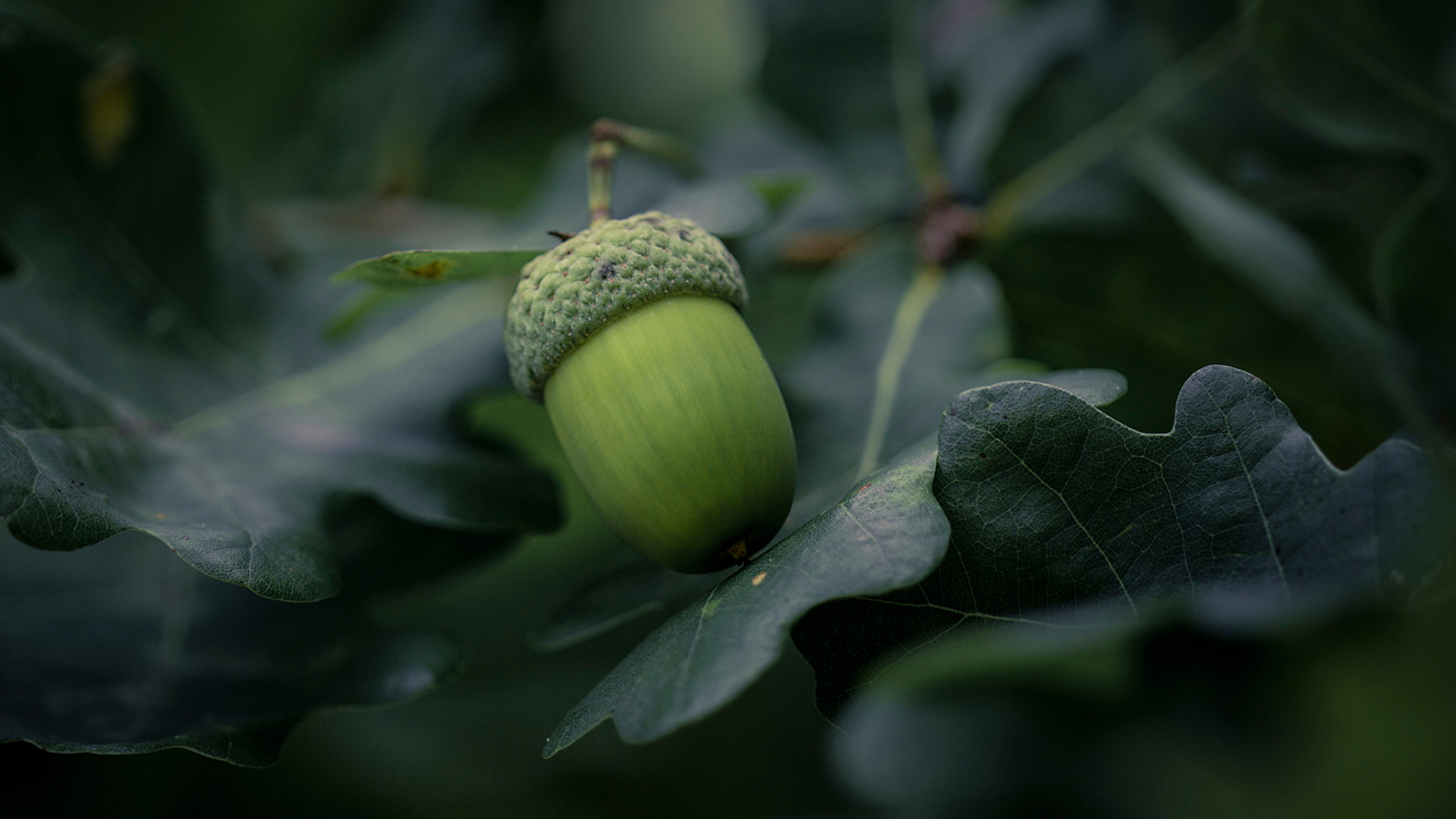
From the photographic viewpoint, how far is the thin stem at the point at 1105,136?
5.56ft

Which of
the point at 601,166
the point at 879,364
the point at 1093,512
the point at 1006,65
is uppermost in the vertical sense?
the point at 1006,65

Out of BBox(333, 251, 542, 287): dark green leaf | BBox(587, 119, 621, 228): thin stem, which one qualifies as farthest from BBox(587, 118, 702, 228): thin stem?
BBox(333, 251, 542, 287): dark green leaf

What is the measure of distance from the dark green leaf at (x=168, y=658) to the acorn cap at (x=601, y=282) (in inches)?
16.1

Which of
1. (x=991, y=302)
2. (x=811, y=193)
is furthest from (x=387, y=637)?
(x=811, y=193)

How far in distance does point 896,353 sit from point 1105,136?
0.67 m

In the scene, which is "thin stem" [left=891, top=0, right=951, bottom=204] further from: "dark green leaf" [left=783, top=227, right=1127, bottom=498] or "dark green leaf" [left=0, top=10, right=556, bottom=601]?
"dark green leaf" [left=0, top=10, right=556, bottom=601]

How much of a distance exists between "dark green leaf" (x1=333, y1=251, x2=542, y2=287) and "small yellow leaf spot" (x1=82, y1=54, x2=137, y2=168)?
76cm

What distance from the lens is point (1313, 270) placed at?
140cm

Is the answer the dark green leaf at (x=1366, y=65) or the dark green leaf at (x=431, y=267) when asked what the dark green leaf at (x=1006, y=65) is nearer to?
the dark green leaf at (x=1366, y=65)

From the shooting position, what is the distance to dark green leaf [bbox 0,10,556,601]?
104 centimetres

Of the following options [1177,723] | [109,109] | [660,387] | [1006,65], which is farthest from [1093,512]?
[109,109]

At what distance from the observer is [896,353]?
1421 millimetres

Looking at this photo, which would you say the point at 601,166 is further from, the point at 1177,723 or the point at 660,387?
the point at 1177,723

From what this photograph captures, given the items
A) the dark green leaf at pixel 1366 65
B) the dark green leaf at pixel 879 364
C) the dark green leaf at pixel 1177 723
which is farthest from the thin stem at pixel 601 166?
the dark green leaf at pixel 1366 65
